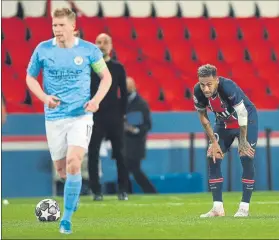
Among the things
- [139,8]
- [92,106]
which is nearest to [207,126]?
[92,106]

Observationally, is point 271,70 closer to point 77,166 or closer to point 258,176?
point 258,176

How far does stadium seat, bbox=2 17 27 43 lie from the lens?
19500 mm

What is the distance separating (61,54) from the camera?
27.1ft

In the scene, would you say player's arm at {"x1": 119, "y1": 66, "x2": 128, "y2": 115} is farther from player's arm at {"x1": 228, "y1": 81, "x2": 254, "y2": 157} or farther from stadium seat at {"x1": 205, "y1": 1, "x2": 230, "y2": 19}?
stadium seat at {"x1": 205, "y1": 1, "x2": 230, "y2": 19}

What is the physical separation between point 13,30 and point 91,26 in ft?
5.65

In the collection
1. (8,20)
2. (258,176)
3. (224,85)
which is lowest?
(258,176)

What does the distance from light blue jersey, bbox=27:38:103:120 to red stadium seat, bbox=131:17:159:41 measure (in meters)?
12.3

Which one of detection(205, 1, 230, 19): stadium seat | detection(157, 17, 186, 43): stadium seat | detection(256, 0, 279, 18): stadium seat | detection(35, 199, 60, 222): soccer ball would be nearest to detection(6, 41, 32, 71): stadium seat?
detection(157, 17, 186, 43): stadium seat

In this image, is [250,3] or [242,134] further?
[250,3]

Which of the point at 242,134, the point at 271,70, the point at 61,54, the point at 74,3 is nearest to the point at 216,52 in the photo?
the point at 271,70

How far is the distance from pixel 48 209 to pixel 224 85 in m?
2.11

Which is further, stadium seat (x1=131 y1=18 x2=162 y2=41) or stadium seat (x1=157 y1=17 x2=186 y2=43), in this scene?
stadium seat (x1=157 y1=17 x2=186 y2=43)

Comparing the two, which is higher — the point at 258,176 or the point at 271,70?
the point at 271,70

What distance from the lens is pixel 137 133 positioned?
16984 millimetres
